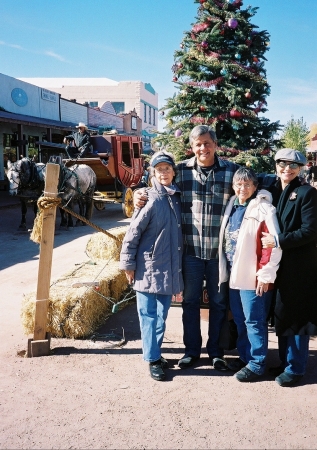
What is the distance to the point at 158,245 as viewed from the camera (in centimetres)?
323

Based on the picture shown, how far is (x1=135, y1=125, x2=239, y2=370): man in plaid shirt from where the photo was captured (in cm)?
329

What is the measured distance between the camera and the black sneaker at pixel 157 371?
10.7 ft

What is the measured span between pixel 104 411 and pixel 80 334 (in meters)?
1.34

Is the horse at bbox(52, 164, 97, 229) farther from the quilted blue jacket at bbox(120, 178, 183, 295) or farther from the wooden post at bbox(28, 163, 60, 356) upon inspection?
the quilted blue jacket at bbox(120, 178, 183, 295)

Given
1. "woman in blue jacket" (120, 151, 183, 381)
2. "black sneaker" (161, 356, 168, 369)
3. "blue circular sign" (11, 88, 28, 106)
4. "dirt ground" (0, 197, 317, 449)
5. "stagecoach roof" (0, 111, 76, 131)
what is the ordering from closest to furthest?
1. "dirt ground" (0, 197, 317, 449)
2. "woman in blue jacket" (120, 151, 183, 381)
3. "black sneaker" (161, 356, 168, 369)
4. "stagecoach roof" (0, 111, 76, 131)
5. "blue circular sign" (11, 88, 28, 106)

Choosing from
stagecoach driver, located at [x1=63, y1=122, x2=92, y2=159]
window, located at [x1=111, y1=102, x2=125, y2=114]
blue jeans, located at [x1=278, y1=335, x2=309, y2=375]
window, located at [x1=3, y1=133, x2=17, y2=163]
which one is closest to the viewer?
blue jeans, located at [x1=278, y1=335, x2=309, y2=375]

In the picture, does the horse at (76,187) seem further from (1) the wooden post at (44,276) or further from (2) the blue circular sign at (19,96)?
(2) the blue circular sign at (19,96)

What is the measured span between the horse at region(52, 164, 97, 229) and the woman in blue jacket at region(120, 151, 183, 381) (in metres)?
6.91

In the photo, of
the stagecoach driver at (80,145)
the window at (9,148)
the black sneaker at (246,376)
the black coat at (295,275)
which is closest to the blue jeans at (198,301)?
the black sneaker at (246,376)

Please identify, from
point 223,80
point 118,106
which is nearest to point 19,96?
point 223,80

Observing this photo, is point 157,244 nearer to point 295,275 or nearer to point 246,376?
point 295,275

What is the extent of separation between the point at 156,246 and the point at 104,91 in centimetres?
4442

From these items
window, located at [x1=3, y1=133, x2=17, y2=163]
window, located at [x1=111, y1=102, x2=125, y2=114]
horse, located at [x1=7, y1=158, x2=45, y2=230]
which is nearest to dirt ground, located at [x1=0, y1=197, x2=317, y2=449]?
horse, located at [x1=7, y1=158, x2=45, y2=230]

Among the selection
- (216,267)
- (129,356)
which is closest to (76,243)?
(129,356)
